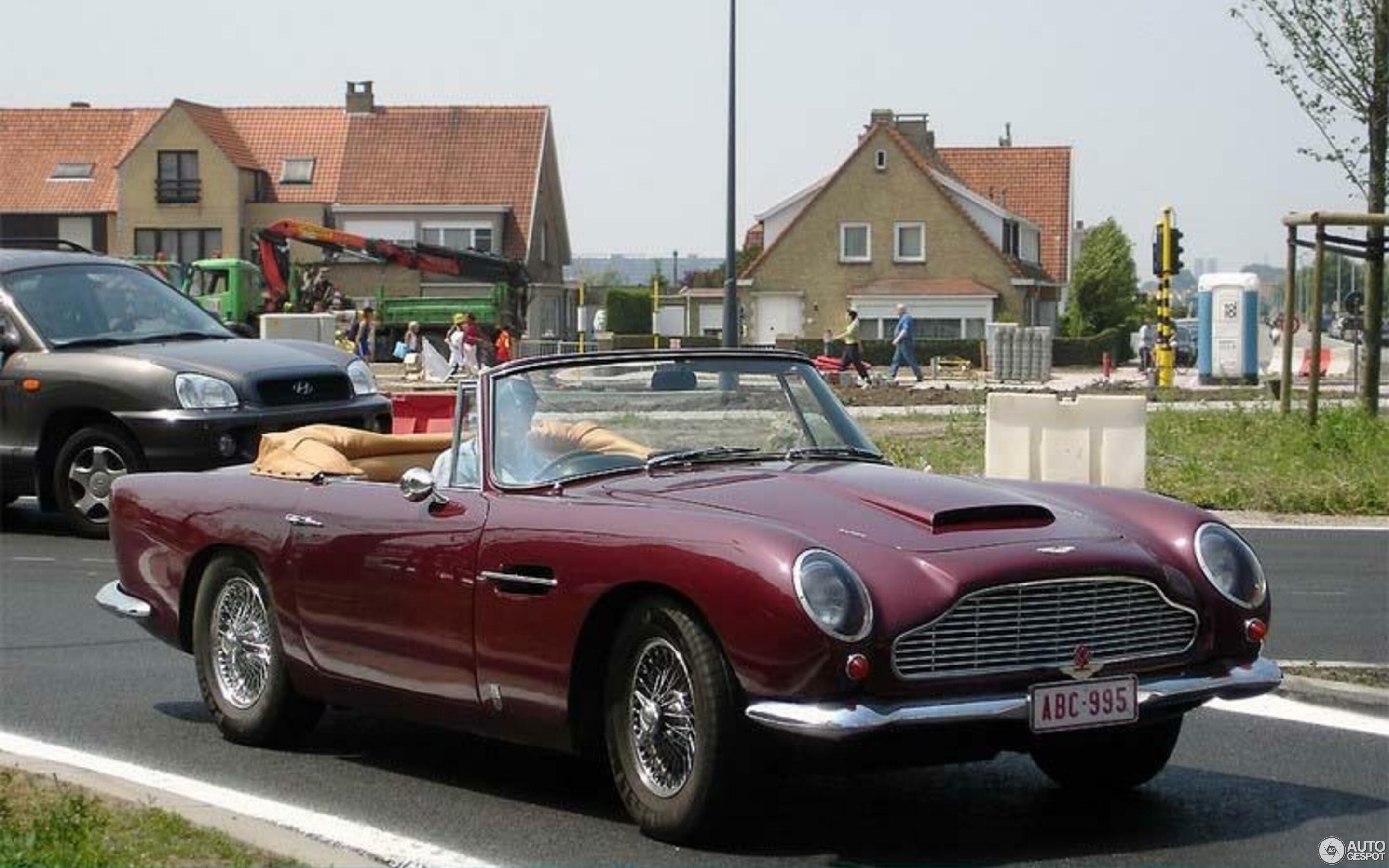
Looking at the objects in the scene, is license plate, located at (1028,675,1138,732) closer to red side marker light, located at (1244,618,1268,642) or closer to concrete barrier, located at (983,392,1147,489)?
red side marker light, located at (1244,618,1268,642)

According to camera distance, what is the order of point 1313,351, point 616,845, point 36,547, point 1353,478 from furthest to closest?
point 1313,351 < point 1353,478 < point 36,547 < point 616,845

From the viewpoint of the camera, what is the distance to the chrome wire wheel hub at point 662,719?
6.21 metres

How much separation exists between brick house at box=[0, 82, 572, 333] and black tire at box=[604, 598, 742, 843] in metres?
73.9

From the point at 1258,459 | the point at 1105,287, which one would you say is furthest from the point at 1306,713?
the point at 1105,287

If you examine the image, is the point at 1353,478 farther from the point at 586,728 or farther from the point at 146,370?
the point at 586,728

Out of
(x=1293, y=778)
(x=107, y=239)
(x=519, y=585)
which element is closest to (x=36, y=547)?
(x=519, y=585)

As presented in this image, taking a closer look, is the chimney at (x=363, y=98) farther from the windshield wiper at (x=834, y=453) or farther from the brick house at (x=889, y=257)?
the windshield wiper at (x=834, y=453)

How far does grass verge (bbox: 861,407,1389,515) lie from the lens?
1728cm

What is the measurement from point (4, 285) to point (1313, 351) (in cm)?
1104

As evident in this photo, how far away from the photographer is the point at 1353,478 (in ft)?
57.9

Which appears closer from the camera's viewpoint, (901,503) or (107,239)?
(901,503)

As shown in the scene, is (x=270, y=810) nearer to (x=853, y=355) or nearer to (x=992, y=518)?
(x=992, y=518)

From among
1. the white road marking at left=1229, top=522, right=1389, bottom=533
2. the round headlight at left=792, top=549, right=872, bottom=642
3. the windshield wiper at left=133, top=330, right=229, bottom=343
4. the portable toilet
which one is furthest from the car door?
the portable toilet

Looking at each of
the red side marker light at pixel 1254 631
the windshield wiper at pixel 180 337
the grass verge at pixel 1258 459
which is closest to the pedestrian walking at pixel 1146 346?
the grass verge at pixel 1258 459
